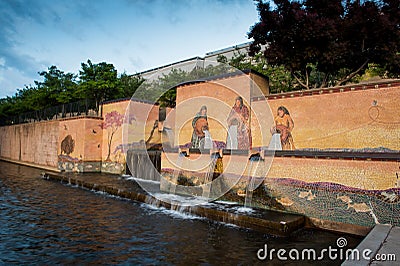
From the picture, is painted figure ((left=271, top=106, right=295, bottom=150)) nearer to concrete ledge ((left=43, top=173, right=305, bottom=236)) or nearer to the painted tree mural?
concrete ledge ((left=43, top=173, right=305, bottom=236))

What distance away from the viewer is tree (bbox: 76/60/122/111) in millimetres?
17969

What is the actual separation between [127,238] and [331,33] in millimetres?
8210

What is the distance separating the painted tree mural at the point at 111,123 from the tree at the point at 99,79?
9.62ft

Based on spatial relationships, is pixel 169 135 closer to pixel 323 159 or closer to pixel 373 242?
pixel 323 159

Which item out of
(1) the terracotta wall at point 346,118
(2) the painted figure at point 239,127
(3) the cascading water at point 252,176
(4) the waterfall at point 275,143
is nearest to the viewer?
(1) the terracotta wall at point 346,118

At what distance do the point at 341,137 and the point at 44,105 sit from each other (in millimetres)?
21309

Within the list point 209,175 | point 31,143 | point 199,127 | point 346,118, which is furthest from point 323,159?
point 31,143

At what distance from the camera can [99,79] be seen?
18312mm

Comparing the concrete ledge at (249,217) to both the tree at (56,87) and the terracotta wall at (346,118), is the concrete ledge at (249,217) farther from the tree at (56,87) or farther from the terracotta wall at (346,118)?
the tree at (56,87)

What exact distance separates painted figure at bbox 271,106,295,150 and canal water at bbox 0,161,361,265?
3.24 metres

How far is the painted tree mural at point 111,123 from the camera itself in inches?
583

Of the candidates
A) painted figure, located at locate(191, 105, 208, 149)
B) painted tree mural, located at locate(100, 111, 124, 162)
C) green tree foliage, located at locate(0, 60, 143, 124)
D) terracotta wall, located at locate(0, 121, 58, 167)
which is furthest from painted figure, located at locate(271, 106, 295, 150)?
terracotta wall, located at locate(0, 121, 58, 167)

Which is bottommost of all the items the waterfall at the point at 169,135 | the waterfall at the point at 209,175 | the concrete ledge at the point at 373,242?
the concrete ledge at the point at 373,242

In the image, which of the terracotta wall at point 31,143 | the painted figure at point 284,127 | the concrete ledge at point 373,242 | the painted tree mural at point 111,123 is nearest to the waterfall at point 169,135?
the painted tree mural at point 111,123
